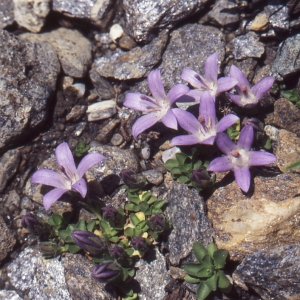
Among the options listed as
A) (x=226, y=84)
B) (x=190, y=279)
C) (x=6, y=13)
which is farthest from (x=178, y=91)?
(x=6, y=13)

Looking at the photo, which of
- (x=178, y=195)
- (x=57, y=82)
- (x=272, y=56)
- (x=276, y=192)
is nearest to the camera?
(x=276, y=192)

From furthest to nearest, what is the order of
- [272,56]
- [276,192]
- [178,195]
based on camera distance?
1. [272,56]
2. [178,195]
3. [276,192]

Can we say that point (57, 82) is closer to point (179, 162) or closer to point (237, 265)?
point (179, 162)

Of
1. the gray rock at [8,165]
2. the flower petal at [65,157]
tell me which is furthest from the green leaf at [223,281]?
the gray rock at [8,165]

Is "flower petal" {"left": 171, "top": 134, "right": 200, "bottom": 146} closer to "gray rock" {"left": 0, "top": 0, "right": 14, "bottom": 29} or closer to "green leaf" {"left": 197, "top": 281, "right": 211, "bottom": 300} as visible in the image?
"green leaf" {"left": 197, "top": 281, "right": 211, "bottom": 300}

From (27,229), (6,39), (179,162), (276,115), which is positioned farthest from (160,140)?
(6,39)

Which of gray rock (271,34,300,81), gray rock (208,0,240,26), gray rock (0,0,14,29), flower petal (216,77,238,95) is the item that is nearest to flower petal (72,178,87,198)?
flower petal (216,77,238,95)

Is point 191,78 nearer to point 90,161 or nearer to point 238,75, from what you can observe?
point 238,75
